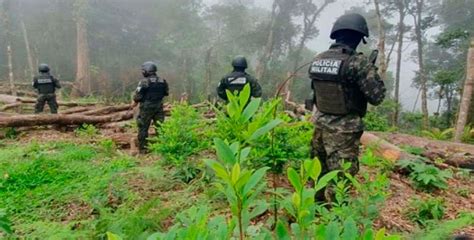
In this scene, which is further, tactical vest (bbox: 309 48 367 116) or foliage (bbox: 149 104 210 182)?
foliage (bbox: 149 104 210 182)

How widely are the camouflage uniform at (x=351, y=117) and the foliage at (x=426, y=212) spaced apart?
0.73m

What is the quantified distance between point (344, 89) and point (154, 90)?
13.5 feet

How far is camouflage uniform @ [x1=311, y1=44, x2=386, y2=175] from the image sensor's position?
10.6 ft

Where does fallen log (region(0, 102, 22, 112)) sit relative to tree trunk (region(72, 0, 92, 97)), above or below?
below

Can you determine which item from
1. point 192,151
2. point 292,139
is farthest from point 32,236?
point 292,139

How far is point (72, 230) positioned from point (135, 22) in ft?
84.6

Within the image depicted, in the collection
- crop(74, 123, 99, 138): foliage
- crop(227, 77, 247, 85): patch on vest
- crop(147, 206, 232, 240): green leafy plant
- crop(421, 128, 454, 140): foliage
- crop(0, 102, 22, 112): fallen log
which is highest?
crop(227, 77, 247, 85): patch on vest

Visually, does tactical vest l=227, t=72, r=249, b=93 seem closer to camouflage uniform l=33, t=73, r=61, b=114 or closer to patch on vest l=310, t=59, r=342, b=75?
patch on vest l=310, t=59, r=342, b=75

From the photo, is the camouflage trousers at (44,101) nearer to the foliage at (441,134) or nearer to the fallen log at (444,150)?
the fallen log at (444,150)

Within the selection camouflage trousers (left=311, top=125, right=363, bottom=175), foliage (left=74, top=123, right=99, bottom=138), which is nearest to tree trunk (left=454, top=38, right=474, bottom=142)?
camouflage trousers (left=311, top=125, right=363, bottom=175)

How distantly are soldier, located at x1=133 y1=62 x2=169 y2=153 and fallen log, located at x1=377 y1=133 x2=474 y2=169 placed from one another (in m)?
4.33

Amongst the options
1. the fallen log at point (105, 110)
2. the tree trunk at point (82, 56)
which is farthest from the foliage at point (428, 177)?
the tree trunk at point (82, 56)

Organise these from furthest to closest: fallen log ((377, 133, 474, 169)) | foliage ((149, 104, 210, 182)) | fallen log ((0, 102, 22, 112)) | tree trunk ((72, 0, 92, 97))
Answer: tree trunk ((72, 0, 92, 97)) → fallen log ((0, 102, 22, 112)) → fallen log ((377, 133, 474, 169)) → foliage ((149, 104, 210, 182))

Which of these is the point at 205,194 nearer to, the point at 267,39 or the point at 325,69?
the point at 325,69
